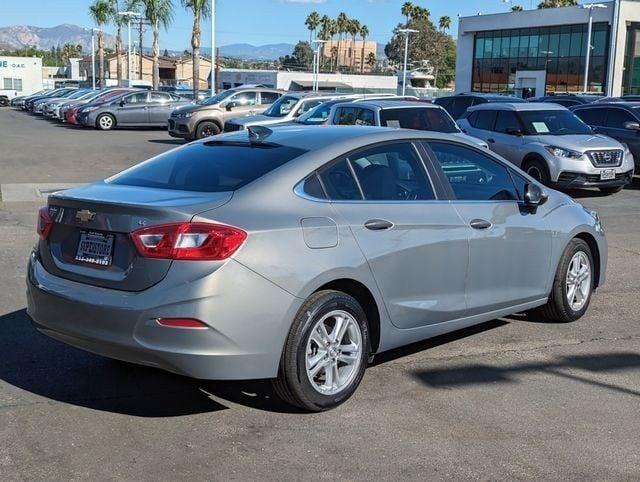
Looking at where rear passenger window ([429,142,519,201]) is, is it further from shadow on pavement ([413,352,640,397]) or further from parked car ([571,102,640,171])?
parked car ([571,102,640,171])

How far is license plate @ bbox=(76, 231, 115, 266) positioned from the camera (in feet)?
14.7

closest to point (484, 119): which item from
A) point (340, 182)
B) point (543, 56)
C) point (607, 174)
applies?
point (607, 174)

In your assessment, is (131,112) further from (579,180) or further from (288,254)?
(288,254)

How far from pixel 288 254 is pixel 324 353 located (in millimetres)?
665

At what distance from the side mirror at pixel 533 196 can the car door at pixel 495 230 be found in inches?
2.1

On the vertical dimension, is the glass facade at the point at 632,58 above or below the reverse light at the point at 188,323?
above

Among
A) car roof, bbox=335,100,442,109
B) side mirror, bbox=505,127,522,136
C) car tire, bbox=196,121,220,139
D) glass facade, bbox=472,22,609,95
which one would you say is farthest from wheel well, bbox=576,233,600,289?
glass facade, bbox=472,22,609,95

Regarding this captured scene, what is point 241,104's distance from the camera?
90.4 ft

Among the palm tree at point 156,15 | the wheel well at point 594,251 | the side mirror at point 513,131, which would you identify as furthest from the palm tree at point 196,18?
the wheel well at point 594,251

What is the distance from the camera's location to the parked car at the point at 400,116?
1462cm

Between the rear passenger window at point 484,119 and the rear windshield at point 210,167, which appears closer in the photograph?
the rear windshield at point 210,167

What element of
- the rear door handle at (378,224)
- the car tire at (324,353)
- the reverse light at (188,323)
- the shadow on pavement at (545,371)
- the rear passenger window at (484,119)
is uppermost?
the rear passenger window at (484,119)

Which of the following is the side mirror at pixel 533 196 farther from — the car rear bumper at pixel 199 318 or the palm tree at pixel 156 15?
the palm tree at pixel 156 15

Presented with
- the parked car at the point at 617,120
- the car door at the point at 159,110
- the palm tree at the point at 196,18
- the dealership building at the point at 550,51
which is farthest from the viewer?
the dealership building at the point at 550,51
